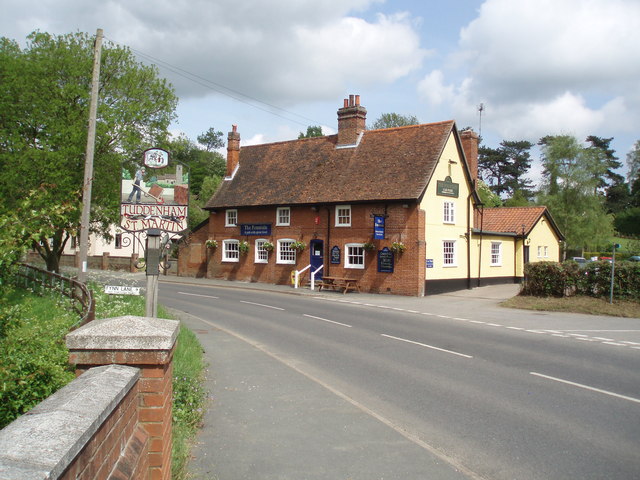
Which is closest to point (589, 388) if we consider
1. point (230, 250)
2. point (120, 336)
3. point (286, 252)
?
point (120, 336)

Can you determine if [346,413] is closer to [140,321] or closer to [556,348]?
[140,321]

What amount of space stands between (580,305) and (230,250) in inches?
836

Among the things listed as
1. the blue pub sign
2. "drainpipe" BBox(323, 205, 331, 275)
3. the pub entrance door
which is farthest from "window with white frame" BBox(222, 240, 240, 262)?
the blue pub sign

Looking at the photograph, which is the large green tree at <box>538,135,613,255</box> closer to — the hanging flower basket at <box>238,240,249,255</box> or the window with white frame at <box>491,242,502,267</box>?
the window with white frame at <box>491,242,502,267</box>

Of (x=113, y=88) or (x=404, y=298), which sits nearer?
(x=113, y=88)

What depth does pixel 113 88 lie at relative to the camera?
76.3 feet

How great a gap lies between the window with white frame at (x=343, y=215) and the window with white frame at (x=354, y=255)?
1195mm

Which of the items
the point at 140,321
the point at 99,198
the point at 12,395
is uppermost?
the point at 99,198

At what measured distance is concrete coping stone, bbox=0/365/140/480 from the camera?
6.33 feet

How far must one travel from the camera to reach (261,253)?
33.3 meters

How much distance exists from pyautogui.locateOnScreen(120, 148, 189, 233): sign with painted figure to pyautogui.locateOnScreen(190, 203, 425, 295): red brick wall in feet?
61.9

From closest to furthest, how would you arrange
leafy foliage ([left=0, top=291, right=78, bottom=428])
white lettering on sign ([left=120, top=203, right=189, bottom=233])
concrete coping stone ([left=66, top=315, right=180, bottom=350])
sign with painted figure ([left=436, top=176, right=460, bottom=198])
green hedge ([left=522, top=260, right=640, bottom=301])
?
concrete coping stone ([left=66, top=315, right=180, bottom=350]) < leafy foliage ([left=0, top=291, right=78, bottom=428]) < white lettering on sign ([left=120, top=203, right=189, bottom=233]) < green hedge ([left=522, top=260, right=640, bottom=301]) < sign with painted figure ([left=436, top=176, right=460, bottom=198])

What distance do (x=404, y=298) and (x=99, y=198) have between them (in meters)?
14.4

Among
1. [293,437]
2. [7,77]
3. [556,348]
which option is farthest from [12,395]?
[7,77]
